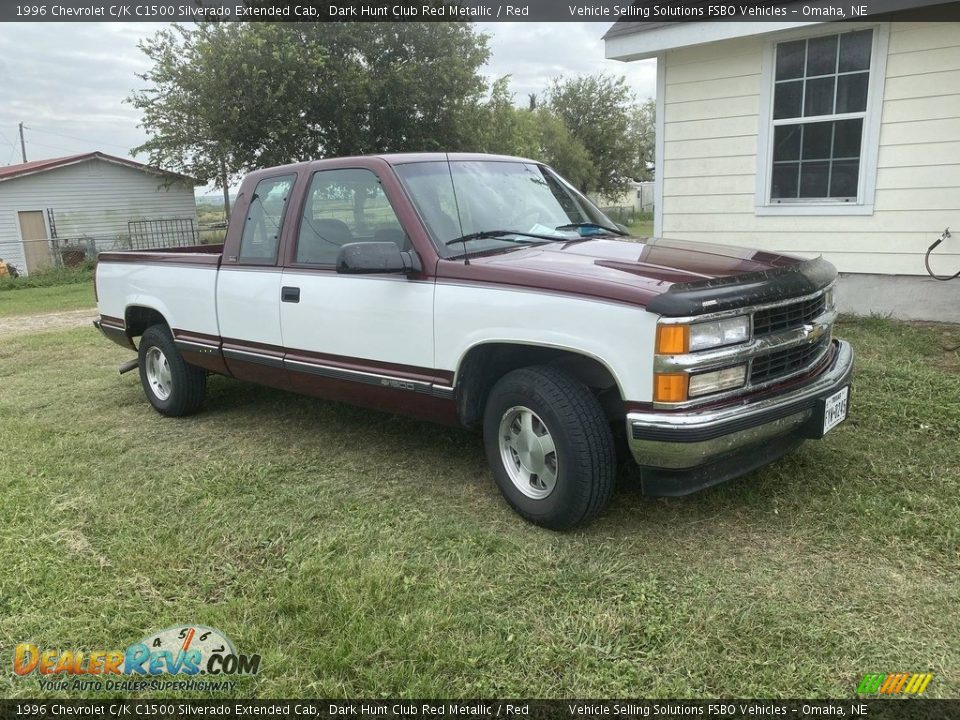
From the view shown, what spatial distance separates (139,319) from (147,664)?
3.87 metres

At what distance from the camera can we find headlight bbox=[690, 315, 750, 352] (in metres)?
2.99

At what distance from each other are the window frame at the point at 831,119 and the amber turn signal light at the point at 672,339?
5.53 meters

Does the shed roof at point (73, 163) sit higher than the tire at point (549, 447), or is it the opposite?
the shed roof at point (73, 163)

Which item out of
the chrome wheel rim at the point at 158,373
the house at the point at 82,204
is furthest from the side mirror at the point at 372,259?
the house at the point at 82,204

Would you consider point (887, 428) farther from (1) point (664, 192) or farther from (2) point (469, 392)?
(1) point (664, 192)

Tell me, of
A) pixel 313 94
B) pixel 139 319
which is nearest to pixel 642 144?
pixel 313 94

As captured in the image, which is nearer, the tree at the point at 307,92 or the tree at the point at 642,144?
the tree at the point at 307,92

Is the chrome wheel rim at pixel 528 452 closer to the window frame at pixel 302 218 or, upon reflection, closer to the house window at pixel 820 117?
the window frame at pixel 302 218

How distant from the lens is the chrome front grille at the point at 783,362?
3277mm

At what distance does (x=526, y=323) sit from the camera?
338 cm

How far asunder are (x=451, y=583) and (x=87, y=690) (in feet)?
4.53

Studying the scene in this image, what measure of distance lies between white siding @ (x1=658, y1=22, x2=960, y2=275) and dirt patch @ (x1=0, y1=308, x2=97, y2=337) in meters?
8.79

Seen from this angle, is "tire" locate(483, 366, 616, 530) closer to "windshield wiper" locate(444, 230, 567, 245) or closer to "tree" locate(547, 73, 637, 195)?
"windshield wiper" locate(444, 230, 567, 245)

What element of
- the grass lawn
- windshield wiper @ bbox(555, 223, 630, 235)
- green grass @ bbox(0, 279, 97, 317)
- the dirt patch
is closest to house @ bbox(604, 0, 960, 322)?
the grass lawn
